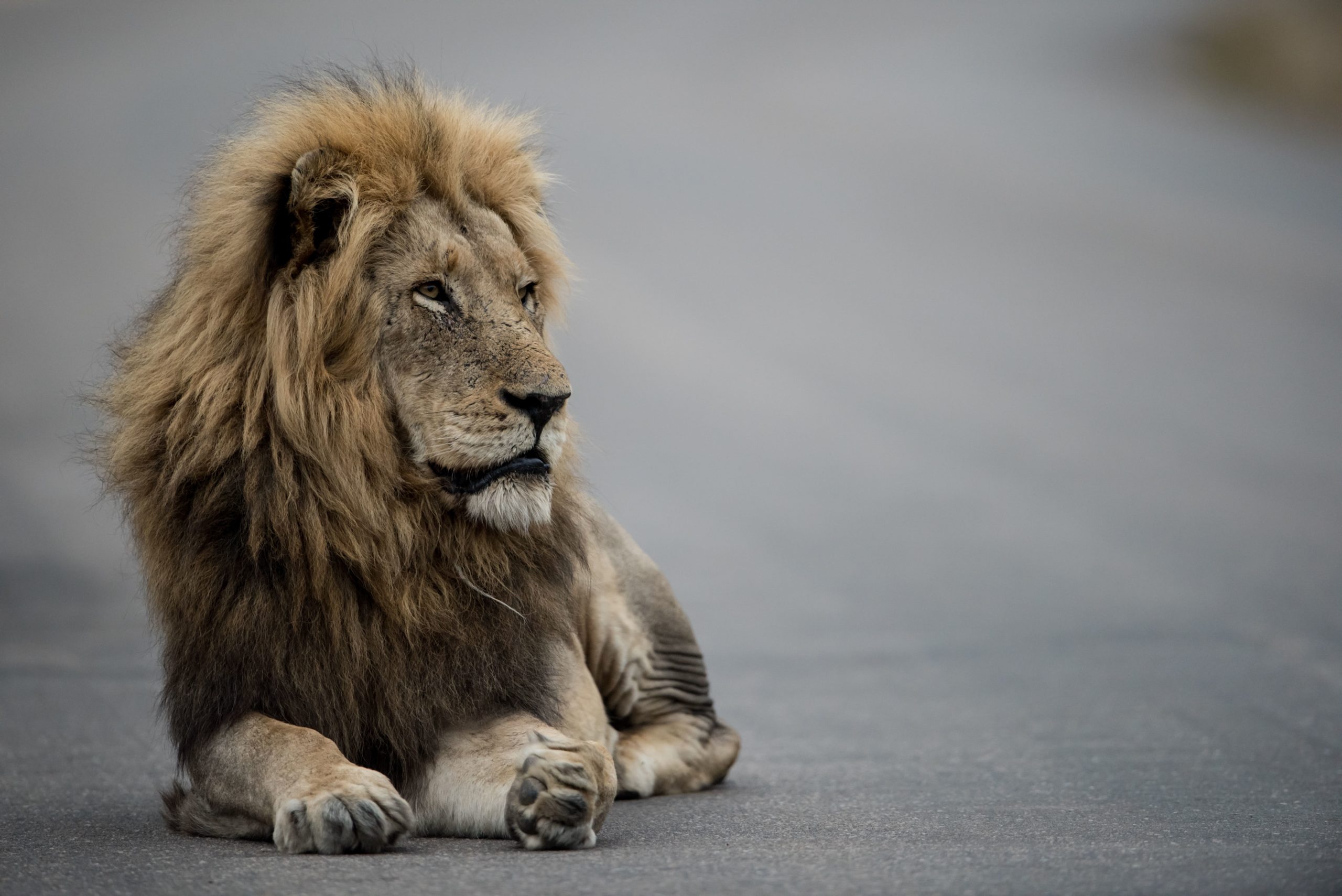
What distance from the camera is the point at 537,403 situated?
14.4 feet

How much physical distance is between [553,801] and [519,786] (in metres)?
0.10

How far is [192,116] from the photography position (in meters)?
25.0

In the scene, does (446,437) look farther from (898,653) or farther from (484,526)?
(898,653)

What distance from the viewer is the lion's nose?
4.37m

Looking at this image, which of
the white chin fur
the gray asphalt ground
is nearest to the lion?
the white chin fur

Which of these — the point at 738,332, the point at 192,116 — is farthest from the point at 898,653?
the point at 192,116

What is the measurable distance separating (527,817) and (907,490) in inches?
359

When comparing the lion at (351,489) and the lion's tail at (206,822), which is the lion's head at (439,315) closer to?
the lion at (351,489)

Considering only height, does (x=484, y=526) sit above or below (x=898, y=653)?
above

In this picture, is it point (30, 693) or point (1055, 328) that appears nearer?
point (30, 693)

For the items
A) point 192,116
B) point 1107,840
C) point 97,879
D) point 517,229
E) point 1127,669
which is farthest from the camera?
point 192,116

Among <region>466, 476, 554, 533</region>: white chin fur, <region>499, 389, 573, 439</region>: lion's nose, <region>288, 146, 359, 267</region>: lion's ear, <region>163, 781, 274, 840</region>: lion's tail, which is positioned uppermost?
<region>288, 146, 359, 267</region>: lion's ear

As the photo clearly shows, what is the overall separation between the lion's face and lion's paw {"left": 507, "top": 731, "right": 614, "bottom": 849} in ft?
2.40

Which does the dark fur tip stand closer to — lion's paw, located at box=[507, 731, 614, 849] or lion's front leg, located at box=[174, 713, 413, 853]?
lion's front leg, located at box=[174, 713, 413, 853]
